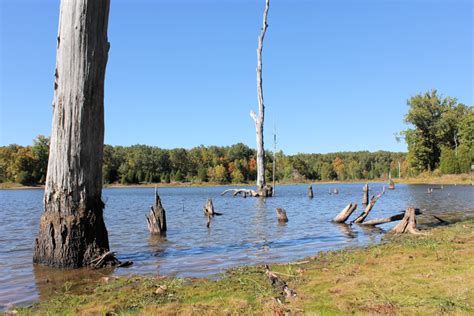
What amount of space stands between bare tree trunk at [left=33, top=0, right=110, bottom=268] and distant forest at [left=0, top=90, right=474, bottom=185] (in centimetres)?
7279

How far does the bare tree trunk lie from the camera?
8.12m

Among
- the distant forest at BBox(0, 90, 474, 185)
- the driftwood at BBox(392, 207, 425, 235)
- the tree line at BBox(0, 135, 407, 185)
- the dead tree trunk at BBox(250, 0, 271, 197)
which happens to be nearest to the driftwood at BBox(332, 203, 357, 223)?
the driftwood at BBox(392, 207, 425, 235)

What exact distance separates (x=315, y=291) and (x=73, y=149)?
544cm

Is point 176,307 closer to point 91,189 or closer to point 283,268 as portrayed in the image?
point 283,268

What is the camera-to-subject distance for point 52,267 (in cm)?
806

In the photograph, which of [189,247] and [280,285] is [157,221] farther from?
[280,285]

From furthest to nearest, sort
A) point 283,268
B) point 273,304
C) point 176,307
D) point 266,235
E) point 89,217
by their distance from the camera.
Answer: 1. point 266,235
2. point 89,217
3. point 283,268
4. point 176,307
5. point 273,304

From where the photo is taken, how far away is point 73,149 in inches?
322

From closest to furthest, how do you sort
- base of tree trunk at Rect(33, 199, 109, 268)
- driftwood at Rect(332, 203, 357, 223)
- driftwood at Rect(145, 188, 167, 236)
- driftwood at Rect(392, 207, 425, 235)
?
base of tree trunk at Rect(33, 199, 109, 268)
driftwood at Rect(392, 207, 425, 235)
driftwood at Rect(145, 188, 167, 236)
driftwood at Rect(332, 203, 357, 223)

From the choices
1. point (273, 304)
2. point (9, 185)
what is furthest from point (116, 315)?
point (9, 185)

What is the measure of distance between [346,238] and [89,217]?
7.91m

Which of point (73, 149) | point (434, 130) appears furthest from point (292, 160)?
point (73, 149)

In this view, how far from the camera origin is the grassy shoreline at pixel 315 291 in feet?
15.4

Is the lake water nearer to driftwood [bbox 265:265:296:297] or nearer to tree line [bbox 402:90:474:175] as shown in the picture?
driftwood [bbox 265:265:296:297]
